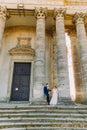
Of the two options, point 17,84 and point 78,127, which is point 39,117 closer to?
point 78,127

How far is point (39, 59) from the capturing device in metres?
14.3

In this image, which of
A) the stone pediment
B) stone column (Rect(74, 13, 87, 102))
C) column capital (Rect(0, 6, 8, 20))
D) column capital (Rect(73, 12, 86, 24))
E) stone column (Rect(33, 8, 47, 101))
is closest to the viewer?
stone column (Rect(33, 8, 47, 101))

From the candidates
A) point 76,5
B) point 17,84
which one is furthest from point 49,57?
point 76,5

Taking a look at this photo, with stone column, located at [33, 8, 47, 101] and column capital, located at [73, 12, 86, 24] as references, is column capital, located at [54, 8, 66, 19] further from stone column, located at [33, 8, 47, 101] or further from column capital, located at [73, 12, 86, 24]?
column capital, located at [73, 12, 86, 24]

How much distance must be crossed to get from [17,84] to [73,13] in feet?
30.0

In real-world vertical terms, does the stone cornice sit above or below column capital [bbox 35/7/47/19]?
below

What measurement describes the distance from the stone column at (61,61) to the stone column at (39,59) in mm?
1316

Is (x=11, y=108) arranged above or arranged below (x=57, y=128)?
above

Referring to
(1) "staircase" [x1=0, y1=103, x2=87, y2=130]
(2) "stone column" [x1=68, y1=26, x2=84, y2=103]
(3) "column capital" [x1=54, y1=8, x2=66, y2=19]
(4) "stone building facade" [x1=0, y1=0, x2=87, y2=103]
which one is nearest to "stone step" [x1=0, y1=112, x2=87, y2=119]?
(1) "staircase" [x1=0, y1=103, x2=87, y2=130]

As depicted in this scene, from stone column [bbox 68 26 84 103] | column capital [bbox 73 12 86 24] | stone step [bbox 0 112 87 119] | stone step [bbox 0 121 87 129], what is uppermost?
column capital [bbox 73 12 86 24]

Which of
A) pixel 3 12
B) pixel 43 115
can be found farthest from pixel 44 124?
pixel 3 12

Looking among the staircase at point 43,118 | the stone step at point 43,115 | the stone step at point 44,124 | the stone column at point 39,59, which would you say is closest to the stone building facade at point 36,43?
the stone column at point 39,59

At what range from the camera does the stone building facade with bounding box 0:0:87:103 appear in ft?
52.2

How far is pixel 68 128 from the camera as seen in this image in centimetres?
809
